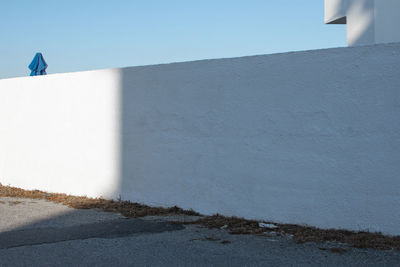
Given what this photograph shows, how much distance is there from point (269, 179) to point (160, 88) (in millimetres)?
2722

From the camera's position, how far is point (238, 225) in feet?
25.5

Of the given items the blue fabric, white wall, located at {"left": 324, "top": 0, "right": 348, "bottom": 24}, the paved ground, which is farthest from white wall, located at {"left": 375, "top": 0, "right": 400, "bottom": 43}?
the blue fabric

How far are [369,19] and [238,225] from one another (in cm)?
689

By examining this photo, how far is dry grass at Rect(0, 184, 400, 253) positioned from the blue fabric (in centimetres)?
403

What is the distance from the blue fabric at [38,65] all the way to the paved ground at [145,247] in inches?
249

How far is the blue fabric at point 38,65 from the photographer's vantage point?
13.9m

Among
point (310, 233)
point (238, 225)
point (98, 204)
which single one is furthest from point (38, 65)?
point (310, 233)

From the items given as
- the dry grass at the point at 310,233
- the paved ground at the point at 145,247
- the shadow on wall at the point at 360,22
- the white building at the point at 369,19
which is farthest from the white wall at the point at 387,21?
the paved ground at the point at 145,247

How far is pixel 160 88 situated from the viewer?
9344 mm

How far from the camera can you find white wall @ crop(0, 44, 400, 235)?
276 inches

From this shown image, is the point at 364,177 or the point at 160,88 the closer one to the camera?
the point at 364,177

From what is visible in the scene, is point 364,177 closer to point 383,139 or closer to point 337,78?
point 383,139

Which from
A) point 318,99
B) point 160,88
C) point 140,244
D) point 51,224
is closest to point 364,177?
point 318,99

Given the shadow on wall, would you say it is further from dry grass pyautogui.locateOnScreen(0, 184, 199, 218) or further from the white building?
dry grass pyautogui.locateOnScreen(0, 184, 199, 218)
